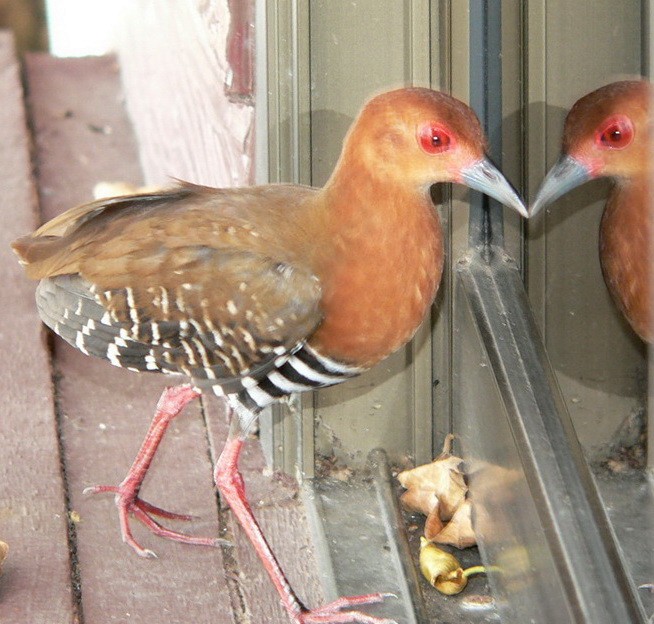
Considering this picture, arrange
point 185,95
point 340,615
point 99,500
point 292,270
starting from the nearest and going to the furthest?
point 292,270 → point 340,615 → point 99,500 → point 185,95

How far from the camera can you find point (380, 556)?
2.86m

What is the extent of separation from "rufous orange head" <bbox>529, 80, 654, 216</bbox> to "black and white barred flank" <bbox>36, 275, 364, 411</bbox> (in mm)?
589

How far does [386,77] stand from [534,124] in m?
0.37

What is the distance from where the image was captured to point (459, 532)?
9.34 feet

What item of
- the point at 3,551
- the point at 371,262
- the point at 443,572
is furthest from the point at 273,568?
the point at 371,262

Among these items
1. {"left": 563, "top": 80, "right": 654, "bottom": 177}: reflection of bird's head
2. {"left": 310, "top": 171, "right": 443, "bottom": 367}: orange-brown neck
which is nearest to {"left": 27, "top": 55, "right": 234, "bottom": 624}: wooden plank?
{"left": 310, "top": 171, "right": 443, "bottom": 367}: orange-brown neck

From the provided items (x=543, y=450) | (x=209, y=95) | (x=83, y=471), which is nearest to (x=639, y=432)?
(x=543, y=450)

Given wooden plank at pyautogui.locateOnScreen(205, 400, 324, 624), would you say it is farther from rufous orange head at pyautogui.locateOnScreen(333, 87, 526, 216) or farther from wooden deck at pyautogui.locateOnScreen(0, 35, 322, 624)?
rufous orange head at pyautogui.locateOnScreen(333, 87, 526, 216)

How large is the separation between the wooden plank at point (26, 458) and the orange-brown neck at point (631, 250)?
1.35 m

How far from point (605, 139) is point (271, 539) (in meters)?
1.25

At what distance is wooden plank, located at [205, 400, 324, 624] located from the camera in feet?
8.95

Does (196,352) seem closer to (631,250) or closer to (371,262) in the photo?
(371,262)

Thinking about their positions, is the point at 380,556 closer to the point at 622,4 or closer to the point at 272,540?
the point at 272,540

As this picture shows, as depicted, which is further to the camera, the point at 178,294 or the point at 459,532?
the point at 459,532
